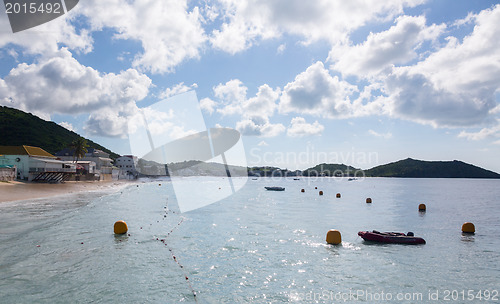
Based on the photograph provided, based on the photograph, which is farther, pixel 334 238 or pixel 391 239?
pixel 391 239

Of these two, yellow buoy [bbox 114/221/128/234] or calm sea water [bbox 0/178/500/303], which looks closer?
calm sea water [bbox 0/178/500/303]

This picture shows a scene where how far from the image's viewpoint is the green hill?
120 meters

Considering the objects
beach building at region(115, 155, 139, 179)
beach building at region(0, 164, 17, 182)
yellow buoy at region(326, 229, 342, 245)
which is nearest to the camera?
yellow buoy at region(326, 229, 342, 245)

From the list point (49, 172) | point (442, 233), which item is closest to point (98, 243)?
point (442, 233)

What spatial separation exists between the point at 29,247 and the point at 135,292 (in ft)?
37.3

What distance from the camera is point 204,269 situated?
17.1 m

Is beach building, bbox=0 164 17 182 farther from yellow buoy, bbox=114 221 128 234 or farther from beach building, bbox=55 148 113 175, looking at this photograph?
yellow buoy, bbox=114 221 128 234

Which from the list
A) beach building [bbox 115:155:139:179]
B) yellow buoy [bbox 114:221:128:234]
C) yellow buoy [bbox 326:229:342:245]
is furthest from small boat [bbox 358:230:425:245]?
beach building [bbox 115:155:139:179]

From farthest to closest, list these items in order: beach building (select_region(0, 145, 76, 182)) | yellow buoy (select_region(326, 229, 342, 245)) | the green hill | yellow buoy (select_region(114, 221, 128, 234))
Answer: the green hill < beach building (select_region(0, 145, 76, 182)) < yellow buoy (select_region(114, 221, 128, 234)) < yellow buoy (select_region(326, 229, 342, 245))

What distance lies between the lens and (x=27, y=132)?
127 m

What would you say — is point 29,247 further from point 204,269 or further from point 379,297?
point 379,297
